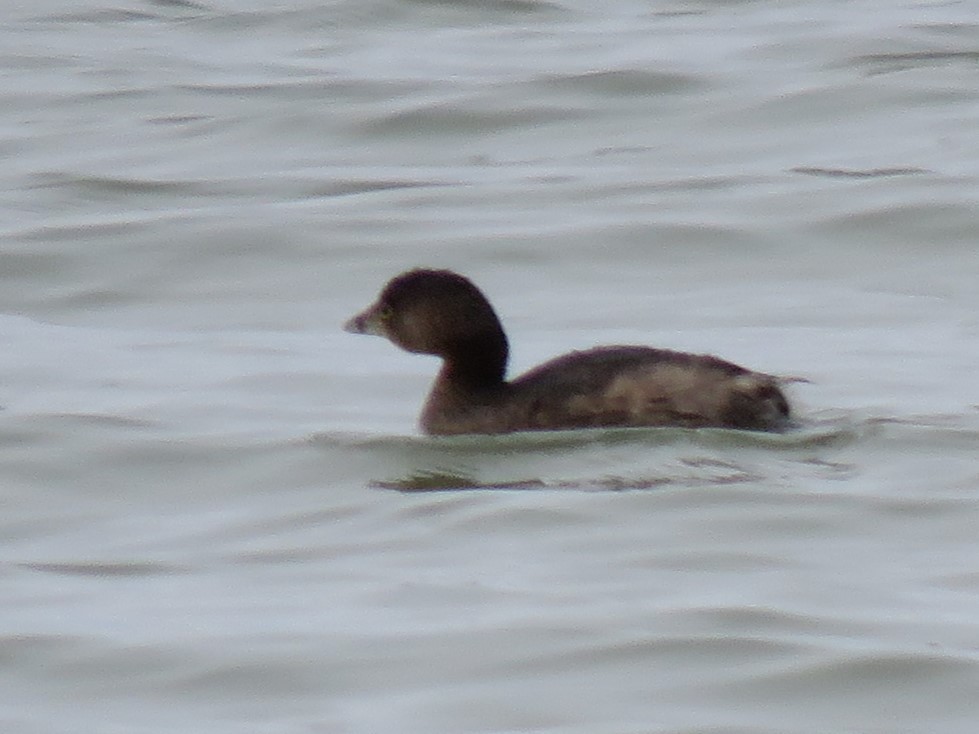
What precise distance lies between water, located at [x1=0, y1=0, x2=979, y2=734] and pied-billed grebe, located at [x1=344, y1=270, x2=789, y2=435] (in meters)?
0.09

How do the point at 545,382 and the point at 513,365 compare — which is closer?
the point at 545,382

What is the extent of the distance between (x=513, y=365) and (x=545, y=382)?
1995 millimetres

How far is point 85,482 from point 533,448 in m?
1.47

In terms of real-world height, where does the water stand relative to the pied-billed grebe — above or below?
below

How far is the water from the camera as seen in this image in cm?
738

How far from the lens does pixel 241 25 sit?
20953mm

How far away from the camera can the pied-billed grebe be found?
955 centimetres

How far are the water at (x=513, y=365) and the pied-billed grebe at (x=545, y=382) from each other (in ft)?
0.28

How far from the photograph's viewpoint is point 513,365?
38.4 feet

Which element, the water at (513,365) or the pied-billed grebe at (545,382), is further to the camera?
the pied-billed grebe at (545,382)

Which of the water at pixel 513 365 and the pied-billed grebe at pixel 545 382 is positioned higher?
the pied-billed grebe at pixel 545 382

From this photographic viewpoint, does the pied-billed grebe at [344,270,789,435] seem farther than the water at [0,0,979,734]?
Yes

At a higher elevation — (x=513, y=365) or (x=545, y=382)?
(x=545, y=382)

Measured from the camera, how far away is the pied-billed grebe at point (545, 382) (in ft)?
31.3
